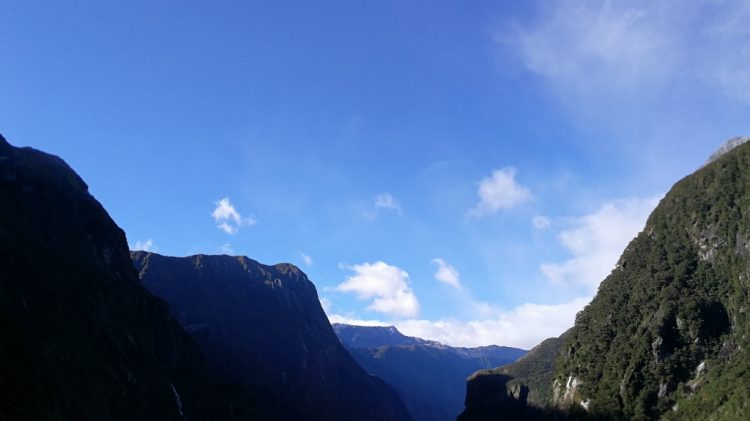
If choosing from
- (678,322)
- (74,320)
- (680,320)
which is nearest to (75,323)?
(74,320)

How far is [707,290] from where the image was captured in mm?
134000

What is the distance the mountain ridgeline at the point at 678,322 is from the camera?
11806cm

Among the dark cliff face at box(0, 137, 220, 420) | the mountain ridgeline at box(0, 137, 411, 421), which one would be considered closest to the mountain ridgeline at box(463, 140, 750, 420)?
the mountain ridgeline at box(0, 137, 411, 421)

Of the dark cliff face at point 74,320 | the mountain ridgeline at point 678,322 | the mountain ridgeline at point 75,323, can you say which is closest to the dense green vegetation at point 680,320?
the mountain ridgeline at point 678,322

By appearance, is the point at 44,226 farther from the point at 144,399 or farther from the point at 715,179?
the point at 715,179

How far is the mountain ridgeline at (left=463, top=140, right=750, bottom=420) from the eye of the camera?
4648 inches

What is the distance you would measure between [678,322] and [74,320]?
129 metres

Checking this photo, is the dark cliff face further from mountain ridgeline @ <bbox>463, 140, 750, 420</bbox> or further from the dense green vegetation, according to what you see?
the dense green vegetation

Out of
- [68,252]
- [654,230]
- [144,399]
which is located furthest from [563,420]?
[68,252]

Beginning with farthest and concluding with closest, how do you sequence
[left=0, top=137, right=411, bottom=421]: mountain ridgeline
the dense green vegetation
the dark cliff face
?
1. the dense green vegetation
2. [left=0, top=137, right=411, bottom=421]: mountain ridgeline
3. the dark cliff face

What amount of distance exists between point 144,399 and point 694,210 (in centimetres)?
13871

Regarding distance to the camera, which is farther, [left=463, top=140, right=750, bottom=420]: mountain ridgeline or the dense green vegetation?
the dense green vegetation

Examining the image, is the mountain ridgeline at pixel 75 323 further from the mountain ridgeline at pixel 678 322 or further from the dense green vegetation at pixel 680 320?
the dense green vegetation at pixel 680 320

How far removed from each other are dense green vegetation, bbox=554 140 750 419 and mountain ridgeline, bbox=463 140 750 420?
237mm
